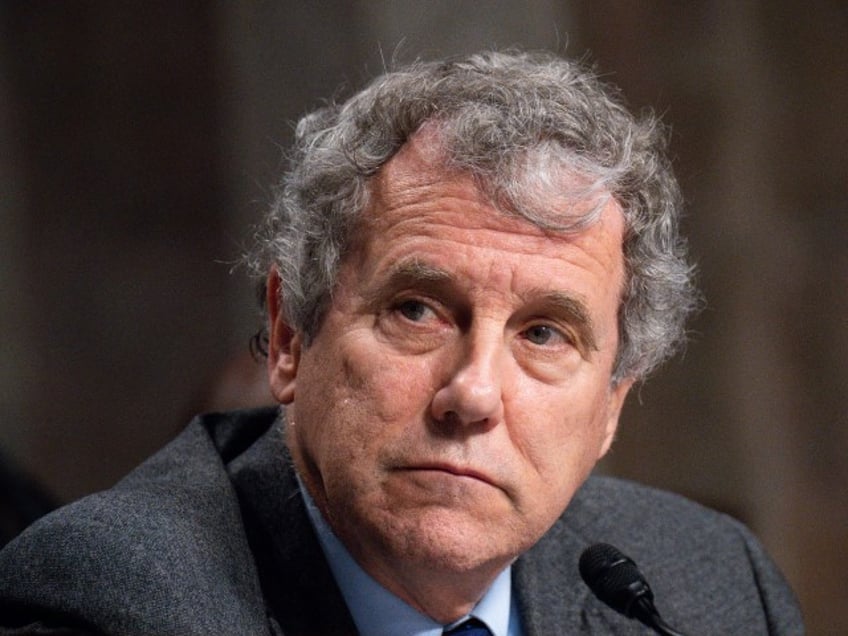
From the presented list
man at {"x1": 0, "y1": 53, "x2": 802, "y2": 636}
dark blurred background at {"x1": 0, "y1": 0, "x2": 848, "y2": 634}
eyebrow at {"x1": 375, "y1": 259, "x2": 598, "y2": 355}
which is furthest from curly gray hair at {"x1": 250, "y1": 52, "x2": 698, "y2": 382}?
dark blurred background at {"x1": 0, "y1": 0, "x2": 848, "y2": 634}

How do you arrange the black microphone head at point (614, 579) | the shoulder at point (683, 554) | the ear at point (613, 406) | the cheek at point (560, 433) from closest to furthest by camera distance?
1. the cheek at point (560, 433)
2. the black microphone head at point (614, 579)
3. the ear at point (613, 406)
4. the shoulder at point (683, 554)

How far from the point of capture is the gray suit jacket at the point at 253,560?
1.87 m

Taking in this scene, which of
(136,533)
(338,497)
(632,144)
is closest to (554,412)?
(338,497)

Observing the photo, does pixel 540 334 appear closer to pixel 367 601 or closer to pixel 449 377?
pixel 449 377

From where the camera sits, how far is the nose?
198 cm

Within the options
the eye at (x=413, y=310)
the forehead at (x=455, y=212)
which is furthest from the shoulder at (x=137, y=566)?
the forehead at (x=455, y=212)

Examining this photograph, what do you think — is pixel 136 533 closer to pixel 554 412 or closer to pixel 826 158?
pixel 554 412

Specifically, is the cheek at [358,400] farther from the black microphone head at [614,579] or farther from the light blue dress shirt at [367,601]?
the black microphone head at [614,579]

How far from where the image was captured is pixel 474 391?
6.48 feet

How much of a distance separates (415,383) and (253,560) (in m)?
0.36

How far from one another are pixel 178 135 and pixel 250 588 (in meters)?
3.07

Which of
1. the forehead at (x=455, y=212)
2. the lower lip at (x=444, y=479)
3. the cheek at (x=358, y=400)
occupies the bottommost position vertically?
the lower lip at (x=444, y=479)

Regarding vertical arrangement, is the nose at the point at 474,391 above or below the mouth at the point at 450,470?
above

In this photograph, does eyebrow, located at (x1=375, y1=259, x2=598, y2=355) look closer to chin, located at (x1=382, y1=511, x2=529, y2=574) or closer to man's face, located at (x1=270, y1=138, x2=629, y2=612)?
man's face, located at (x1=270, y1=138, x2=629, y2=612)
